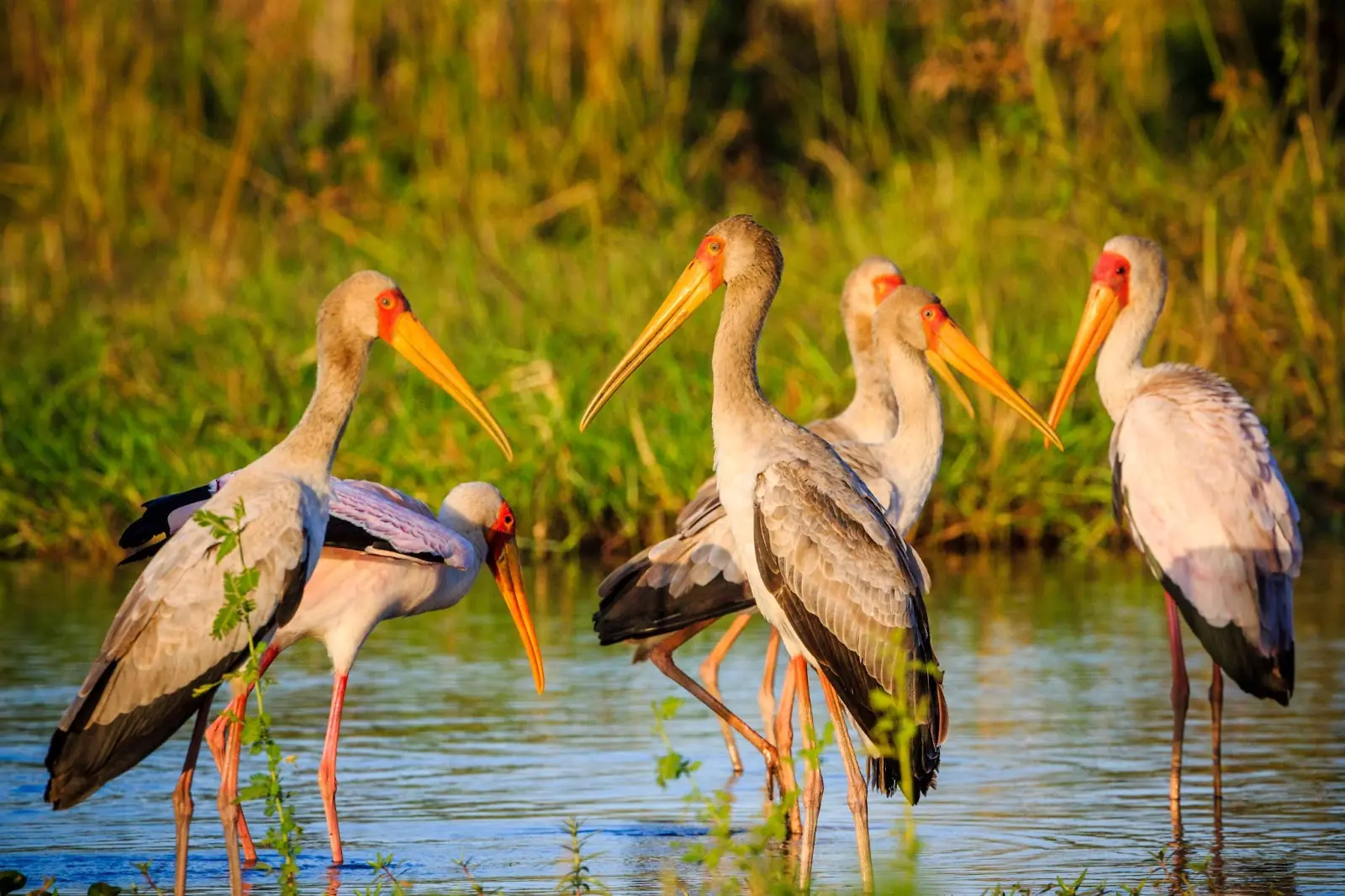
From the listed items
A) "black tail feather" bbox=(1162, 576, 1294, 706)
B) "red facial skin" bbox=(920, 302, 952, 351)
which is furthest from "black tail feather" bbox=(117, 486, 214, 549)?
"black tail feather" bbox=(1162, 576, 1294, 706)

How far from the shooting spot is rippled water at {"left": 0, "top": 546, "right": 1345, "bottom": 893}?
586 cm

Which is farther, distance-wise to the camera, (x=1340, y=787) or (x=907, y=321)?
(x=907, y=321)

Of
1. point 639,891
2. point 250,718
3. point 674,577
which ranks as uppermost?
point 674,577

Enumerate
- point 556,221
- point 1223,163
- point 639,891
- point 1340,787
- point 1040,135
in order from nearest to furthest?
point 639,891 → point 1340,787 → point 1040,135 → point 1223,163 → point 556,221

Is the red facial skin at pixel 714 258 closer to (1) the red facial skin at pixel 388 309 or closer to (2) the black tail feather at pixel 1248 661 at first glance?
(1) the red facial skin at pixel 388 309

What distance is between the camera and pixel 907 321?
7.68 m

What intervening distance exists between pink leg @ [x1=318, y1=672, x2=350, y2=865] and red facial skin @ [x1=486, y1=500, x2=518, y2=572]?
93 cm

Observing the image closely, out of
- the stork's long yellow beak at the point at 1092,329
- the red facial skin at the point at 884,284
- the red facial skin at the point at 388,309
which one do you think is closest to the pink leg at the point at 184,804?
the red facial skin at the point at 388,309

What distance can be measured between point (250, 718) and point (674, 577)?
2.54 meters

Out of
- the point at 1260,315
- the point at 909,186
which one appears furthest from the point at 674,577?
the point at 909,186

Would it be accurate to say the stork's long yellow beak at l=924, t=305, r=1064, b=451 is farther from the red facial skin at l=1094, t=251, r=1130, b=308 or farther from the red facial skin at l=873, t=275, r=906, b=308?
the red facial skin at l=873, t=275, r=906, b=308

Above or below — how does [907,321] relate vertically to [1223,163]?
below

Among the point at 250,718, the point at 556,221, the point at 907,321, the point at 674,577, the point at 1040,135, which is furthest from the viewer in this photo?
the point at 556,221

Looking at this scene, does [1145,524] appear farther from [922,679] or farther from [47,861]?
[47,861]
